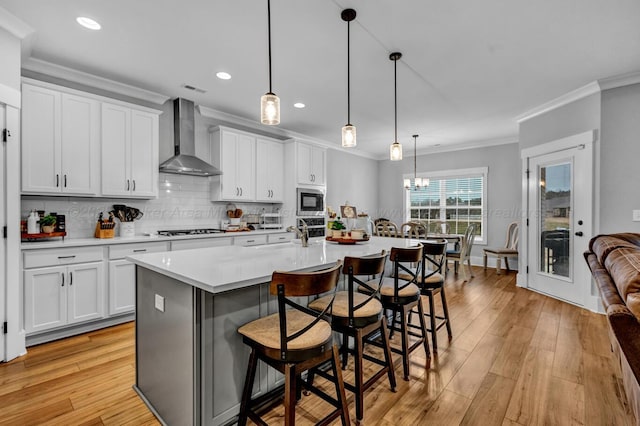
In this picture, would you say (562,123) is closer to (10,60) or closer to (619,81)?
(619,81)

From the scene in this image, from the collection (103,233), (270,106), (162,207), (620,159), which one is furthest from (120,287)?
(620,159)

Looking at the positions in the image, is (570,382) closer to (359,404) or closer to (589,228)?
(359,404)

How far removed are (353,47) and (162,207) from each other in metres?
3.09

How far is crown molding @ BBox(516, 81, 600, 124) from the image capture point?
142 inches

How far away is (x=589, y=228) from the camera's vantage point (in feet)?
12.1

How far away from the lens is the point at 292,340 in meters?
1.43

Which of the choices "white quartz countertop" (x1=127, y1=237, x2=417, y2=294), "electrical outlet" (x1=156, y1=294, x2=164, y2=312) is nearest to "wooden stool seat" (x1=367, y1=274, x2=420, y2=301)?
"white quartz countertop" (x1=127, y1=237, x2=417, y2=294)

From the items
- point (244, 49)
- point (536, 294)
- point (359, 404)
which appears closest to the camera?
point (359, 404)

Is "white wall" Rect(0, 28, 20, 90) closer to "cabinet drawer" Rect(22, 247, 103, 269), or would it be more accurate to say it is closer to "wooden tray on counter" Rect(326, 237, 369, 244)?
"cabinet drawer" Rect(22, 247, 103, 269)

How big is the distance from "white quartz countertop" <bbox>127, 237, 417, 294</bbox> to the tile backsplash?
2.00 metres

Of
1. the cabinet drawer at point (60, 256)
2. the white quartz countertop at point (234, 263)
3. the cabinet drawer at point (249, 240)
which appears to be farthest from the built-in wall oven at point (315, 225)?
the cabinet drawer at point (60, 256)

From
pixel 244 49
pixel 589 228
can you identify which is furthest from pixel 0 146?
pixel 589 228

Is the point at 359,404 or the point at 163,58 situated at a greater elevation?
A: the point at 163,58

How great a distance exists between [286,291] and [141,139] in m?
3.30
